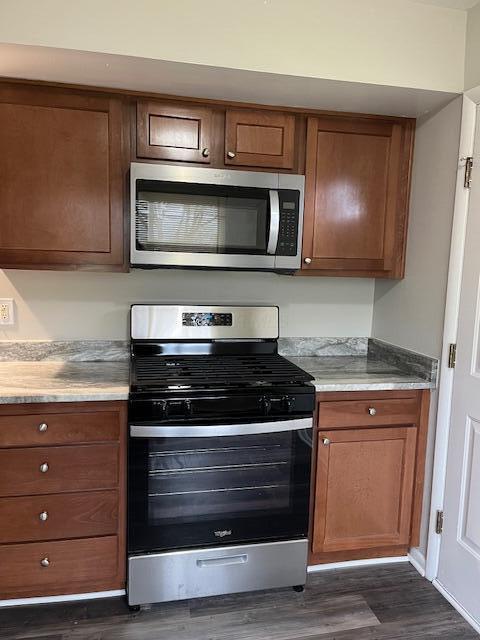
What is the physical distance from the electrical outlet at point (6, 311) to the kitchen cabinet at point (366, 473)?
1503 millimetres

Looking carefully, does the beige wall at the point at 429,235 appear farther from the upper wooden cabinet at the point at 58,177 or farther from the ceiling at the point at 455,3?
the upper wooden cabinet at the point at 58,177

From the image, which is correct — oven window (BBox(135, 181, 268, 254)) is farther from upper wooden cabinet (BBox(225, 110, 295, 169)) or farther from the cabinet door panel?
the cabinet door panel

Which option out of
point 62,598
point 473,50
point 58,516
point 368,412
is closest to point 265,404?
point 368,412

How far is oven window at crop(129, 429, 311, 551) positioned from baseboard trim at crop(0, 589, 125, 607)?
0.93 ft

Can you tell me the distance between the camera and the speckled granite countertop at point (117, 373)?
1.82m

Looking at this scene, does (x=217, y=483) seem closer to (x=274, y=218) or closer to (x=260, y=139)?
(x=274, y=218)

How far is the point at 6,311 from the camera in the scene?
2.27m

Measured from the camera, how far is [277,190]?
2076 millimetres

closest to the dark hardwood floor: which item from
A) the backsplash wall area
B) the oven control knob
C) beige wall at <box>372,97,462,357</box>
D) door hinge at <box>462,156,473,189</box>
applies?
the oven control knob

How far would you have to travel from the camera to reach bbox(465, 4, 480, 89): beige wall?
187 cm

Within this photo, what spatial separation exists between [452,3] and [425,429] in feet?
5.79

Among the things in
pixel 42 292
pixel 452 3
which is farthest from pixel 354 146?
pixel 42 292

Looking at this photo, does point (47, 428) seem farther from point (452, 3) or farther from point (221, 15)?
point (452, 3)

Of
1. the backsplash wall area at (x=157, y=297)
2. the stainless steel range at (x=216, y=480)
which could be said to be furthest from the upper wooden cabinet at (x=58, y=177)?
the stainless steel range at (x=216, y=480)
